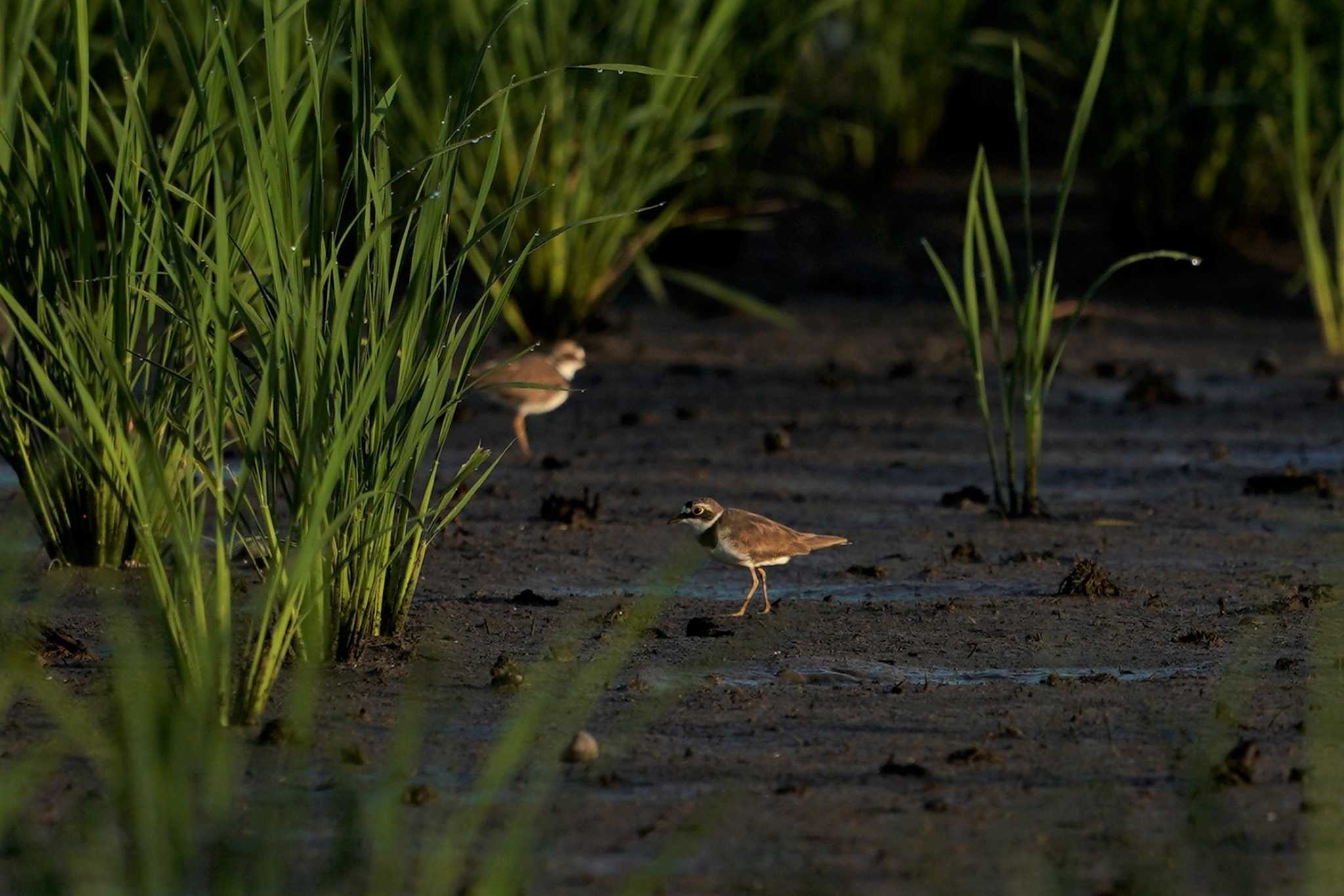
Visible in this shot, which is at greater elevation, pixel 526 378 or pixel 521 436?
pixel 526 378

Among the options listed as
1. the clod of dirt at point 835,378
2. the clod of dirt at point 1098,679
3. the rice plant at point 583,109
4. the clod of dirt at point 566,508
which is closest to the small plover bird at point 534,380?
the rice plant at point 583,109

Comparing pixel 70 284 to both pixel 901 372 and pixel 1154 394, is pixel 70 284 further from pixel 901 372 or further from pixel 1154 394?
pixel 1154 394

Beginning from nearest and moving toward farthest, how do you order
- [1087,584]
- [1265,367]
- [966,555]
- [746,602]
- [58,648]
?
[58,648]
[746,602]
[1087,584]
[966,555]
[1265,367]

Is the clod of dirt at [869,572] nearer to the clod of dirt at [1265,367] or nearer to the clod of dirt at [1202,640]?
the clod of dirt at [1202,640]

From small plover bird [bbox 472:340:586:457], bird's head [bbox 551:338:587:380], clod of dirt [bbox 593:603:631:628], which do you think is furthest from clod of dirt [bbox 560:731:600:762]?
bird's head [bbox 551:338:587:380]

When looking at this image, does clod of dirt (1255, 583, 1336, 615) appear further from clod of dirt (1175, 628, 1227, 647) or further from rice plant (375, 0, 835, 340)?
rice plant (375, 0, 835, 340)

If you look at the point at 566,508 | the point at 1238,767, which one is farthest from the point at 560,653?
the point at 566,508

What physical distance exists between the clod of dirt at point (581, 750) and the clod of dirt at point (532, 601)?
4.33 ft

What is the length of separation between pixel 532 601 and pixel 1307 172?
505 centimetres

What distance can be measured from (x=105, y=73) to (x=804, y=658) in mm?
5480

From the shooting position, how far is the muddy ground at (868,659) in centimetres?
325

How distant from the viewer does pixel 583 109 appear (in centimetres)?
805

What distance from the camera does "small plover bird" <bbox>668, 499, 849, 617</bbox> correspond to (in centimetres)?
496

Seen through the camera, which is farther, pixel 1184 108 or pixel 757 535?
pixel 1184 108
